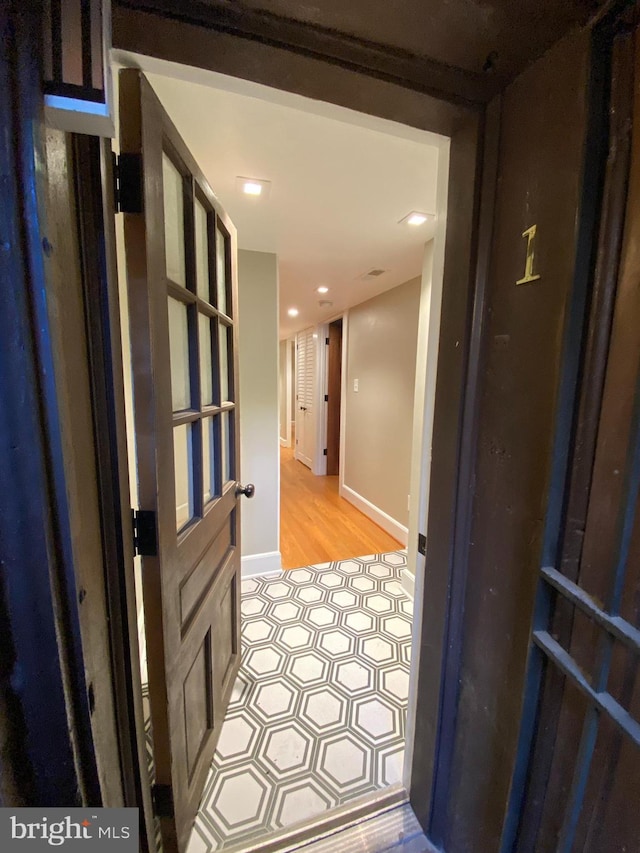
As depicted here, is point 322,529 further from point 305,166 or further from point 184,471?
point 305,166

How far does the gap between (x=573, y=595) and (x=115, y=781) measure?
0.92m

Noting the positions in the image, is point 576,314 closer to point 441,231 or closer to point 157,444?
point 441,231

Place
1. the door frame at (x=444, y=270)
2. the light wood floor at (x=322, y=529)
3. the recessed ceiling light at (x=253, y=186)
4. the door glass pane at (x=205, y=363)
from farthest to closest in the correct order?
the light wood floor at (x=322, y=529)
the recessed ceiling light at (x=253, y=186)
the door glass pane at (x=205, y=363)
the door frame at (x=444, y=270)

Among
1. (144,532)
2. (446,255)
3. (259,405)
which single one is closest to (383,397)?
(259,405)

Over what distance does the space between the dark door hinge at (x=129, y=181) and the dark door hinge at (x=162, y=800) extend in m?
1.34

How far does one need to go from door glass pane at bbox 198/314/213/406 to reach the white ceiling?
58cm

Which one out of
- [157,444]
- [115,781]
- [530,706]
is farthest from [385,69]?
[115,781]

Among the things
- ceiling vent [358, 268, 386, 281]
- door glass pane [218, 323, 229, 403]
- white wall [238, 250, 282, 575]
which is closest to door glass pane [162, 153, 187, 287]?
door glass pane [218, 323, 229, 403]

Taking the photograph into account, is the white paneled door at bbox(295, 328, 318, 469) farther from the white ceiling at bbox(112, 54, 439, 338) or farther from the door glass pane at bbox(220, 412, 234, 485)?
the door glass pane at bbox(220, 412, 234, 485)

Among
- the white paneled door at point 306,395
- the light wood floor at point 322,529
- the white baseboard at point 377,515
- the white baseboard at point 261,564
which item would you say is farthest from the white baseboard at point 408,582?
the white paneled door at point 306,395

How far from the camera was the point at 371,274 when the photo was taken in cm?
252

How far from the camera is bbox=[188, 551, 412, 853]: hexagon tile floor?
1.10 meters

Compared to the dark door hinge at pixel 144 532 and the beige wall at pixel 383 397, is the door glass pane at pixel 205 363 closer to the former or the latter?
the dark door hinge at pixel 144 532

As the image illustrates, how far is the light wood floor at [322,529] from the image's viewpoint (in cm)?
275
